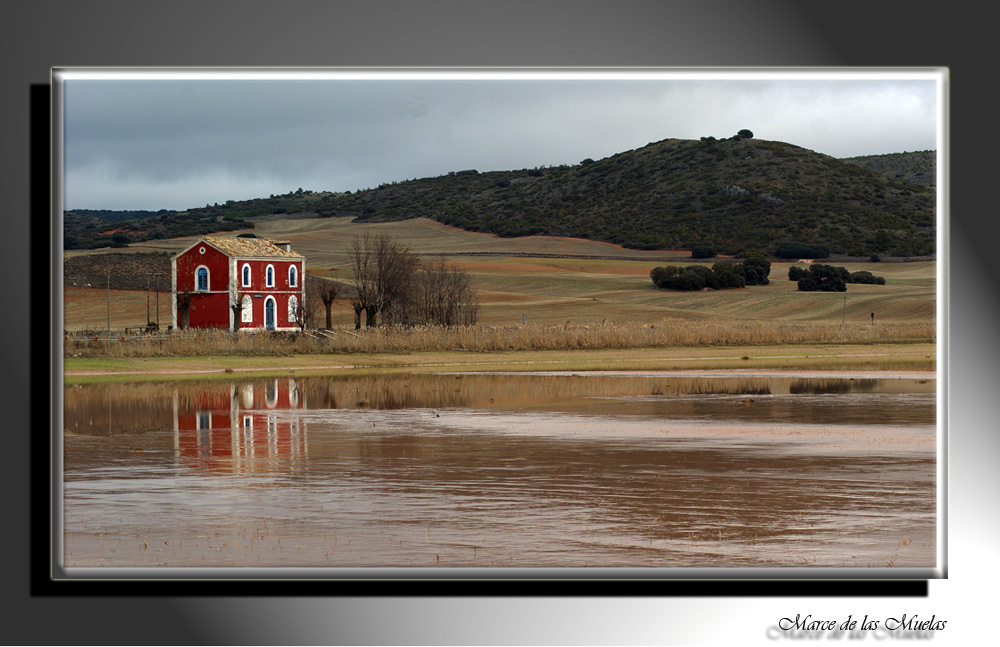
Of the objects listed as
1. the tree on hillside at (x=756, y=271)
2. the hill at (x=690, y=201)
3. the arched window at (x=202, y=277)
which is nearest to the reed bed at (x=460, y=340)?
the arched window at (x=202, y=277)

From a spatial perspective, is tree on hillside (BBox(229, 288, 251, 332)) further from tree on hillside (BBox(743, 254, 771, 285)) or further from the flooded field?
tree on hillside (BBox(743, 254, 771, 285))

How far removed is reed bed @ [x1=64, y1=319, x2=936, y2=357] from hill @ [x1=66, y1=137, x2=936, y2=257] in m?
65.6

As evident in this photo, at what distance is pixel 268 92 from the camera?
9456 cm

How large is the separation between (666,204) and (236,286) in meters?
78.0

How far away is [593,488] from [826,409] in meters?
12.4

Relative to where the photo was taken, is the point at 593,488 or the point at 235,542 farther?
the point at 593,488

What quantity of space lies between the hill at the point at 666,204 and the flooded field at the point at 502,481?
91.3m

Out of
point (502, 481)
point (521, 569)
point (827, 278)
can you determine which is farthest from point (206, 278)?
point (827, 278)

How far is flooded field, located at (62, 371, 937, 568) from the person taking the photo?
10984 millimetres

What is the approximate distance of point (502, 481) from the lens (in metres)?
15.4

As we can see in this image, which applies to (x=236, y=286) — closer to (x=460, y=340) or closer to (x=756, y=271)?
(x=460, y=340)

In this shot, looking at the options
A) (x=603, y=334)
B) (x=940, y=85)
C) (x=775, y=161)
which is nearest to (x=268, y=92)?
(x=603, y=334)

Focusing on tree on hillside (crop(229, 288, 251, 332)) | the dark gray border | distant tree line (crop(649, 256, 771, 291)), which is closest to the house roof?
tree on hillside (crop(229, 288, 251, 332))
